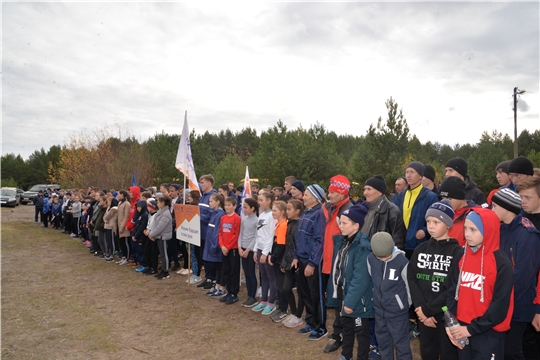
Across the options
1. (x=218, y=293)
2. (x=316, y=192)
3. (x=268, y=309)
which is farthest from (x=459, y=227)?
(x=218, y=293)

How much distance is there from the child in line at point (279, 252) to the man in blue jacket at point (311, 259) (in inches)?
16.6

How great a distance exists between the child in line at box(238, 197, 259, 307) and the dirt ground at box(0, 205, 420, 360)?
0.39 meters

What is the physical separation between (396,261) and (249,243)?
343cm

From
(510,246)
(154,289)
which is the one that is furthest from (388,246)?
(154,289)

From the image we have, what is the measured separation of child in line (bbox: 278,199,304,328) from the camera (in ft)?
19.0

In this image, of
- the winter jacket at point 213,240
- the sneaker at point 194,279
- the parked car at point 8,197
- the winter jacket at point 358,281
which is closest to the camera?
the winter jacket at point 358,281

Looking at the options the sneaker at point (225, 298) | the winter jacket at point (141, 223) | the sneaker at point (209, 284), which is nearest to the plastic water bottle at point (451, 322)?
the sneaker at point (225, 298)

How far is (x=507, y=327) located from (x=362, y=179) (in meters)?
24.5

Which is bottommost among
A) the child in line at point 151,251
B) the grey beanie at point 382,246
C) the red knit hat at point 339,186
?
the child in line at point 151,251

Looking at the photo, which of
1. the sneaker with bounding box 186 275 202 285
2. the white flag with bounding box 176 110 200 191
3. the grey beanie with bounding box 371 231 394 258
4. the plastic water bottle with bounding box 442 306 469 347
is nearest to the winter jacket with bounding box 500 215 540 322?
the plastic water bottle with bounding box 442 306 469 347

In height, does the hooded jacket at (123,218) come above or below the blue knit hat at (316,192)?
below

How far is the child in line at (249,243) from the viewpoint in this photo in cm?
689

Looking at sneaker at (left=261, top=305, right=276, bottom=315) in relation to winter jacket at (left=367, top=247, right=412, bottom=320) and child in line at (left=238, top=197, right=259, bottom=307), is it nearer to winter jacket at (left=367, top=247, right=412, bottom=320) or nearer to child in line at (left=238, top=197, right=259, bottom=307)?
child in line at (left=238, top=197, right=259, bottom=307)

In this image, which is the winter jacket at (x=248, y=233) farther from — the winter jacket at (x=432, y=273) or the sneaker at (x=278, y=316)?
the winter jacket at (x=432, y=273)
